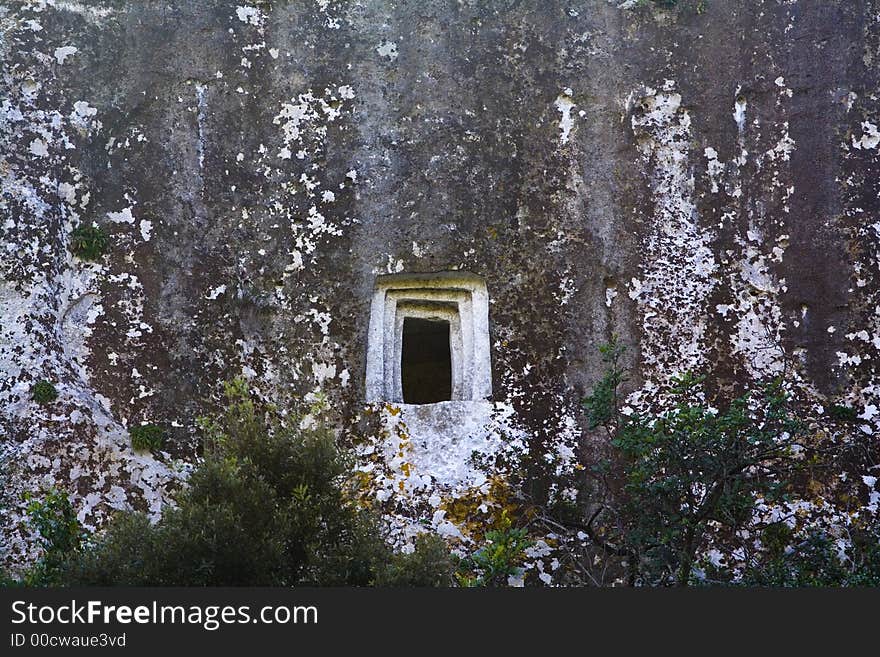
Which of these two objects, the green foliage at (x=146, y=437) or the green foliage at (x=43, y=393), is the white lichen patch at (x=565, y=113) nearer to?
the green foliage at (x=146, y=437)

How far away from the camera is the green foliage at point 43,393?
12383 millimetres

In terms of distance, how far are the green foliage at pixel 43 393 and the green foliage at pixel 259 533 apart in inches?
96.0

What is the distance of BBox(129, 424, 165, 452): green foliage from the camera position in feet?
41.2

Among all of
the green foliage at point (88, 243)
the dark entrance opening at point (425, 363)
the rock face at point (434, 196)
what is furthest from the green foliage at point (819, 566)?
the green foliage at point (88, 243)

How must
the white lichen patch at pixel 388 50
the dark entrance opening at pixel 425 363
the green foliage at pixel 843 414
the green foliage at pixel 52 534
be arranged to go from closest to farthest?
the green foliage at pixel 52 534 < the green foliage at pixel 843 414 < the white lichen patch at pixel 388 50 < the dark entrance opening at pixel 425 363

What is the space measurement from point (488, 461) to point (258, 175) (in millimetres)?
3592

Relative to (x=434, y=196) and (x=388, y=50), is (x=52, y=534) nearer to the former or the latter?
(x=434, y=196)

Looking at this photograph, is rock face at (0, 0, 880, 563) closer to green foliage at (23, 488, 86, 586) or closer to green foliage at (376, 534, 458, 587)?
green foliage at (23, 488, 86, 586)

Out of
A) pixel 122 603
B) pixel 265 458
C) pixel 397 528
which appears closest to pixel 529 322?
pixel 397 528

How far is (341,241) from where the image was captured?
45.3ft

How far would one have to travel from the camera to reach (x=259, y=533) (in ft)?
32.0

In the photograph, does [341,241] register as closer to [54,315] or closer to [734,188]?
[54,315]

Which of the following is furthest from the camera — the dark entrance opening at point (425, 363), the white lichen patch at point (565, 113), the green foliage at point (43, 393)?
the dark entrance opening at point (425, 363)

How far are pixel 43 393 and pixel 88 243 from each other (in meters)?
1.67
